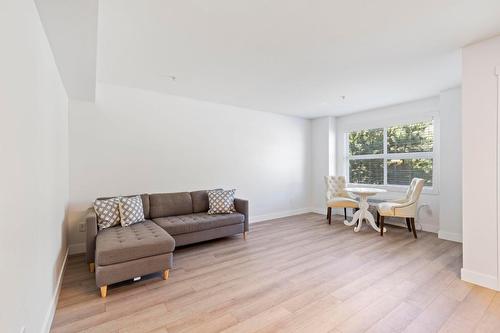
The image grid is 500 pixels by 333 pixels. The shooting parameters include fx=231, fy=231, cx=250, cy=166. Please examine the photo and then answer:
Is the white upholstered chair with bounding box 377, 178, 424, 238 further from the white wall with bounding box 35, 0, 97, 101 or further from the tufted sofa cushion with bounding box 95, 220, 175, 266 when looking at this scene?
the white wall with bounding box 35, 0, 97, 101

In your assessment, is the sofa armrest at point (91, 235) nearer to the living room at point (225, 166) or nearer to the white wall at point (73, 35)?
the living room at point (225, 166)

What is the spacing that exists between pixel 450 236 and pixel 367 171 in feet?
6.73

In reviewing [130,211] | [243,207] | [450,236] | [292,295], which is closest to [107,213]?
[130,211]

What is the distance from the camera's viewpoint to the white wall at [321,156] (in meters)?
5.89

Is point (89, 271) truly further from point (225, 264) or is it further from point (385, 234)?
point (385, 234)

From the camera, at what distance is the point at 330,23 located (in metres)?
2.05

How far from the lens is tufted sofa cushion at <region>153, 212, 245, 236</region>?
3272 mm

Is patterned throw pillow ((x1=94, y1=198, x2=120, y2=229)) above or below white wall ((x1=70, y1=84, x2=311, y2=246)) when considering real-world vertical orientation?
below

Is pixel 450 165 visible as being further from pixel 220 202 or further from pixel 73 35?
pixel 73 35

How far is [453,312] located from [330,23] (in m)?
2.70

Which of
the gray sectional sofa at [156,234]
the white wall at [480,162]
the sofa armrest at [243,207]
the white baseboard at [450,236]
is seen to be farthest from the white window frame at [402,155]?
the gray sectional sofa at [156,234]

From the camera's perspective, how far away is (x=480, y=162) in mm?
2387

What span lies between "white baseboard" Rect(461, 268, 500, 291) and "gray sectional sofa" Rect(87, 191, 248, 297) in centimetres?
282

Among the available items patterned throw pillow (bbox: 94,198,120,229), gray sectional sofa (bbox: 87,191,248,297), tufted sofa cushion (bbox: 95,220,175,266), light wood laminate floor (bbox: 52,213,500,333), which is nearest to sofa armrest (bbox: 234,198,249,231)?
gray sectional sofa (bbox: 87,191,248,297)
